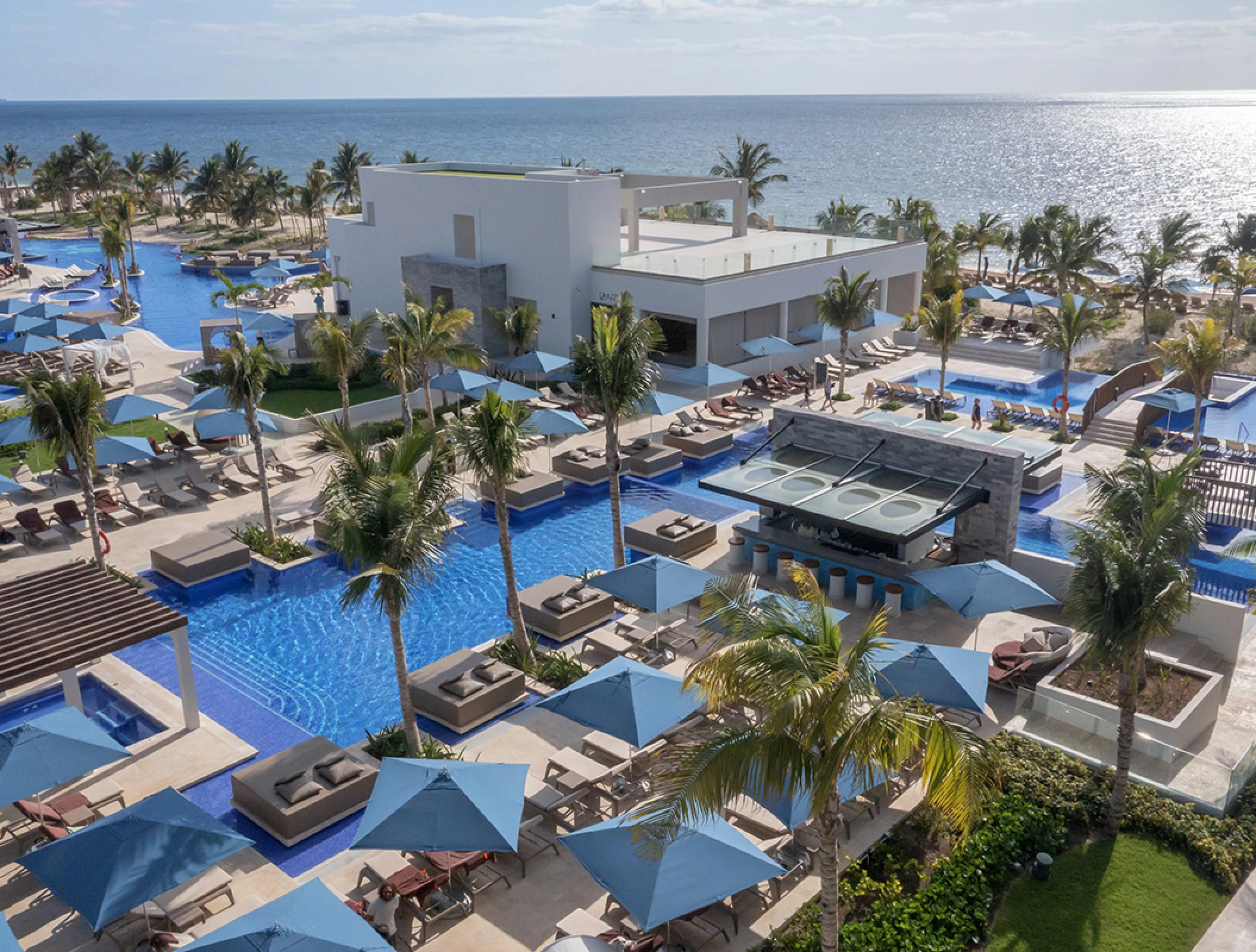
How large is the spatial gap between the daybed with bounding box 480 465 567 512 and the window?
1530 centimetres

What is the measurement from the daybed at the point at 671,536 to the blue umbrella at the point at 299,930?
13040mm

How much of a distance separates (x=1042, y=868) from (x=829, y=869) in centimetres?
515

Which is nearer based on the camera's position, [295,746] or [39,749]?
[39,749]

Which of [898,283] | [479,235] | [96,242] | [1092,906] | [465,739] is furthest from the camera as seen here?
[96,242]

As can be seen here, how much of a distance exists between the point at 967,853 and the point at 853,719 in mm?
5748

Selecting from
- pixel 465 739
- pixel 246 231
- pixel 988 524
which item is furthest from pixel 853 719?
pixel 246 231

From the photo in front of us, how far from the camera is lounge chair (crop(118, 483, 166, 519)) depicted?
2531 centimetres

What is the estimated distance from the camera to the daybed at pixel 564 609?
19406 mm

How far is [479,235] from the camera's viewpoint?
126 feet

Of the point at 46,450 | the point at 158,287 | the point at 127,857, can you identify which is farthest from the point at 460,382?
the point at 158,287

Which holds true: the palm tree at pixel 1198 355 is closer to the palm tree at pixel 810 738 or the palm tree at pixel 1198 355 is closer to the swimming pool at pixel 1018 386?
the swimming pool at pixel 1018 386

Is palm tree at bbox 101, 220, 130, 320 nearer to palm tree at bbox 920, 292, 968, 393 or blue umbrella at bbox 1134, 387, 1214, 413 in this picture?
palm tree at bbox 920, 292, 968, 393

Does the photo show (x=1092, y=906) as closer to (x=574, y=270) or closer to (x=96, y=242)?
(x=574, y=270)

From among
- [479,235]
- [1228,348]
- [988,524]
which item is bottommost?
[988,524]
